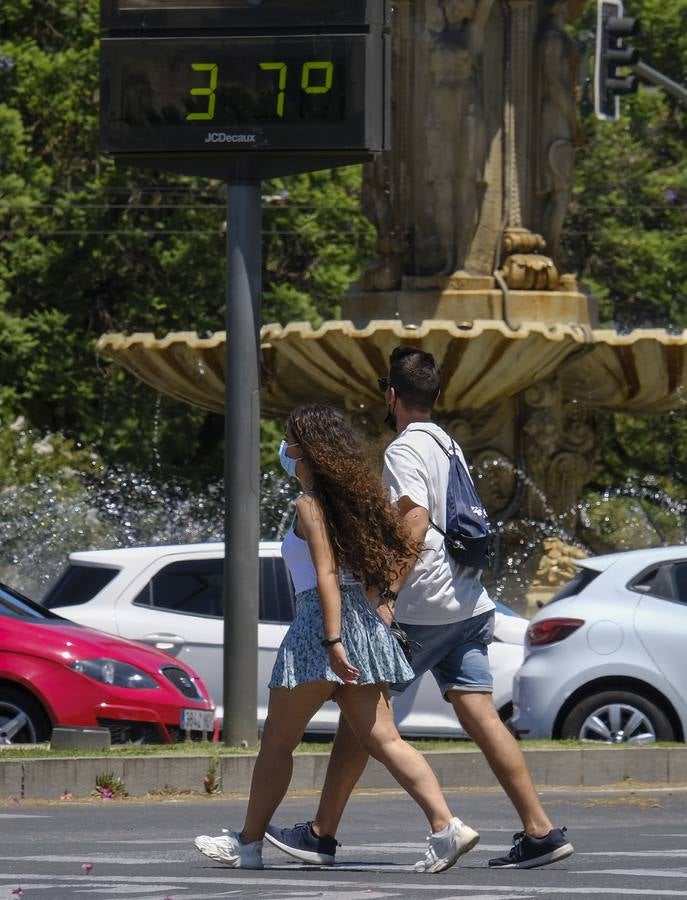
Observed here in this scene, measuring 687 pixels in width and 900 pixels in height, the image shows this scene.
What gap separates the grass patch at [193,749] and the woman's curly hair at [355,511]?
4279mm

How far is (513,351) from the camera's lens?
2148cm

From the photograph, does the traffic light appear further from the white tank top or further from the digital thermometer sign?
the white tank top

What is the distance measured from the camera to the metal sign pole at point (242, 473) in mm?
12898

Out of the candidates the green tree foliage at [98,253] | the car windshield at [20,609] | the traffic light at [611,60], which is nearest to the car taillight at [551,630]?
the car windshield at [20,609]

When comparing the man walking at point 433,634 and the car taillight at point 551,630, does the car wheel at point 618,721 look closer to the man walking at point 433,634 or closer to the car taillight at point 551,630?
Answer: the car taillight at point 551,630

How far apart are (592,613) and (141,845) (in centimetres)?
536

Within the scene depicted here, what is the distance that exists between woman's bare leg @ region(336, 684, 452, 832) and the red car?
5.45 metres

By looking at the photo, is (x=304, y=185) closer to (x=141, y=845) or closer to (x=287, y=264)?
(x=287, y=264)

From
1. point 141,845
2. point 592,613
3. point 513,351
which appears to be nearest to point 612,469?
point 513,351

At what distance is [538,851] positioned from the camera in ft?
26.5

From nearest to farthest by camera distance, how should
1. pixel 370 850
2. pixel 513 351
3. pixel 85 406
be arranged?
pixel 370 850, pixel 513 351, pixel 85 406

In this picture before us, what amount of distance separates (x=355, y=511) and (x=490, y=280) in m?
14.9

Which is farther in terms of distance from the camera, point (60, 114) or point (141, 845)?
point (60, 114)

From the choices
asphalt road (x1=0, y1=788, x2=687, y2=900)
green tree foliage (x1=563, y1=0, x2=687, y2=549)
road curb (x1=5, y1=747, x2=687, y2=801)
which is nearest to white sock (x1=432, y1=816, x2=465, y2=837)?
asphalt road (x1=0, y1=788, x2=687, y2=900)
